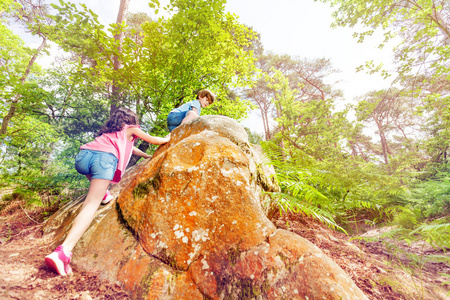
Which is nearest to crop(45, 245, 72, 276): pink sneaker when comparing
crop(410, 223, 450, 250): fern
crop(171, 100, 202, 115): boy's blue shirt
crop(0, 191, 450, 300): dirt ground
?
crop(0, 191, 450, 300): dirt ground

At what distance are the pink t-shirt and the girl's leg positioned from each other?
359mm

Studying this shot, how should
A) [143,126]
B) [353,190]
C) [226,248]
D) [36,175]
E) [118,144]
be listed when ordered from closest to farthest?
1. [226,248]
2. [118,144]
3. [353,190]
4. [36,175]
5. [143,126]

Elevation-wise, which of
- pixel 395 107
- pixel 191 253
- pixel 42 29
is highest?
pixel 395 107

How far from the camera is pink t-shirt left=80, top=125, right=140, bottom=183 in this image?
7.00ft

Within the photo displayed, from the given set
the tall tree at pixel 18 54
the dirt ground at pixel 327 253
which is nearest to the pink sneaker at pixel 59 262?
the dirt ground at pixel 327 253

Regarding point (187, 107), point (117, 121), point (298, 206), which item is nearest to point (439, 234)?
point (298, 206)

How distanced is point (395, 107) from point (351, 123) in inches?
519

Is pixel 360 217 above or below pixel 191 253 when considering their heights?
above

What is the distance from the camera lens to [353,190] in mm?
2965

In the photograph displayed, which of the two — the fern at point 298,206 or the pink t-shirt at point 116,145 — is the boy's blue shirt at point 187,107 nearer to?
the pink t-shirt at point 116,145

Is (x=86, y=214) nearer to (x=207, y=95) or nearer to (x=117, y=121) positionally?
(x=117, y=121)

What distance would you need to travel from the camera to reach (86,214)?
5.89 ft

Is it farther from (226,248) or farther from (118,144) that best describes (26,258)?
(226,248)

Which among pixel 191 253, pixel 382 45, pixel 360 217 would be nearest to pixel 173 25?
pixel 191 253
